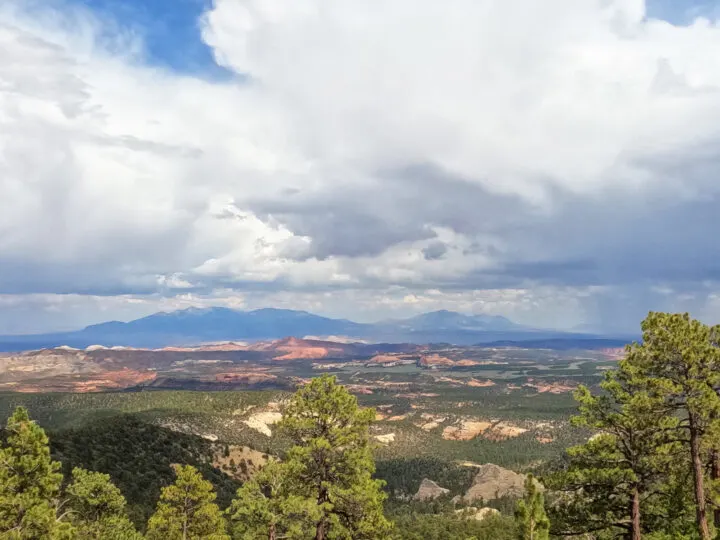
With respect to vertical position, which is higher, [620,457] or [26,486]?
[620,457]

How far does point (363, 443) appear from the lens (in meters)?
28.3

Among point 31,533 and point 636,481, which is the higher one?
point 636,481

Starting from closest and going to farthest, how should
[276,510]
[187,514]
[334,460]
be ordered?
[334,460], [276,510], [187,514]

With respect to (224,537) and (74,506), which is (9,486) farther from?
(74,506)

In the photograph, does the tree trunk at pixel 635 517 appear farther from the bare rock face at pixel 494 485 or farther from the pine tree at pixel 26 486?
the bare rock face at pixel 494 485

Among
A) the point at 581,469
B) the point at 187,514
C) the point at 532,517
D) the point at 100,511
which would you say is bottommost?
the point at 100,511

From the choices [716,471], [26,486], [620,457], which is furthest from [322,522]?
[716,471]

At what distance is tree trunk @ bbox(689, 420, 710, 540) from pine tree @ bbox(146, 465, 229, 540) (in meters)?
31.7

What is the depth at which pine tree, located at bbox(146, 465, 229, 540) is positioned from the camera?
40.6 meters

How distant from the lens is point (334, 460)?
2755cm

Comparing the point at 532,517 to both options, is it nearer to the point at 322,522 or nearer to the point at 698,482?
the point at 698,482

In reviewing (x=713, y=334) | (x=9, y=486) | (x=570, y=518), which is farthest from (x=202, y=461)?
(x=713, y=334)

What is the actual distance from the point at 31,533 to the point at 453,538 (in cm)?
6195

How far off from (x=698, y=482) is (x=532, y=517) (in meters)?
7.95
